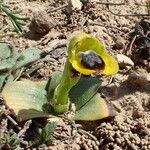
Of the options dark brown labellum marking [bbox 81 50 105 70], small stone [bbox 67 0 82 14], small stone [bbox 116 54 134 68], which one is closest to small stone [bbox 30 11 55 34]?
small stone [bbox 67 0 82 14]

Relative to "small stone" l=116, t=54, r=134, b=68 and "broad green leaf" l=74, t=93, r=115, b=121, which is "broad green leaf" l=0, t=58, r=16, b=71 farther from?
"small stone" l=116, t=54, r=134, b=68

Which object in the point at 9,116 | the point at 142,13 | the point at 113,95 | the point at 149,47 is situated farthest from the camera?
the point at 142,13

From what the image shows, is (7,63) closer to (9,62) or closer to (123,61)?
(9,62)

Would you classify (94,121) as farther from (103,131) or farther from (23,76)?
(23,76)

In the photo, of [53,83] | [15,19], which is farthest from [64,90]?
[15,19]

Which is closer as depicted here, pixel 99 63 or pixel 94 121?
pixel 99 63

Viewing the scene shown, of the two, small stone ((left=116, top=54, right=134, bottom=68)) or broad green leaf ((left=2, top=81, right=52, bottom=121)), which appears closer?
broad green leaf ((left=2, top=81, right=52, bottom=121))

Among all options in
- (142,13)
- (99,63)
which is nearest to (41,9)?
(142,13)
